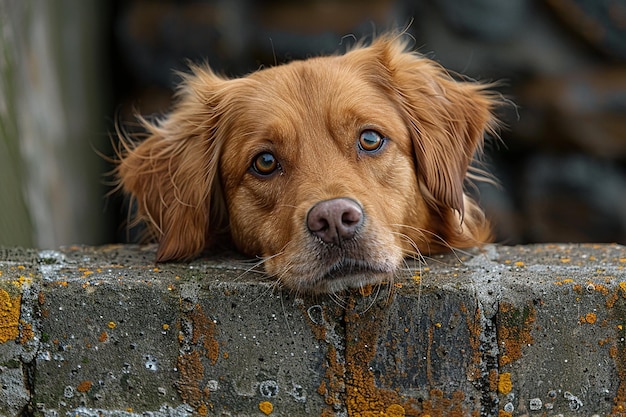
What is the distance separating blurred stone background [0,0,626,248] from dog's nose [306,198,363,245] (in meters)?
4.48

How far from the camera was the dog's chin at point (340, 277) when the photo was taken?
2.79 metres

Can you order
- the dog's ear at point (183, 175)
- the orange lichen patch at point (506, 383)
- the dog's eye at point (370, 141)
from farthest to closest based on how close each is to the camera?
the dog's ear at point (183, 175) → the dog's eye at point (370, 141) → the orange lichen patch at point (506, 383)

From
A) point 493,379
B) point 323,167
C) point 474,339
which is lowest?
point 493,379

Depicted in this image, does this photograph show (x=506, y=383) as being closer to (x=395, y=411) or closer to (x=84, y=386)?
(x=395, y=411)

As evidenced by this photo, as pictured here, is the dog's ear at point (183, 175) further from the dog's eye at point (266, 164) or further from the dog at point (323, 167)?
the dog's eye at point (266, 164)

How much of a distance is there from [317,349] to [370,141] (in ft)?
3.28

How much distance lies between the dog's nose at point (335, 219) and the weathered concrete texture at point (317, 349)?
240 millimetres

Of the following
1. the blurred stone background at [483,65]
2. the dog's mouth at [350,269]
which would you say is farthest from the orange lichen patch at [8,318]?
the blurred stone background at [483,65]

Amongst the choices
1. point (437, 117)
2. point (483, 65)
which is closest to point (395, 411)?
point (437, 117)

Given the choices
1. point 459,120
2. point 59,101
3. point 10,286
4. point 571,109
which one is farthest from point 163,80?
point 10,286

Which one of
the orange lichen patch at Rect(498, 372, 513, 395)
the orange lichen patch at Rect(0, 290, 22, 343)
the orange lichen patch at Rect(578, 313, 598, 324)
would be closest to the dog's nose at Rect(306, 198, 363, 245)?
the orange lichen patch at Rect(498, 372, 513, 395)

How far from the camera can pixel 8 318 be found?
2.67m

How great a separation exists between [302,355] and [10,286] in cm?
101

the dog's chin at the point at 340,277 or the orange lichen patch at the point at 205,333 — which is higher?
the dog's chin at the point at 340,277
